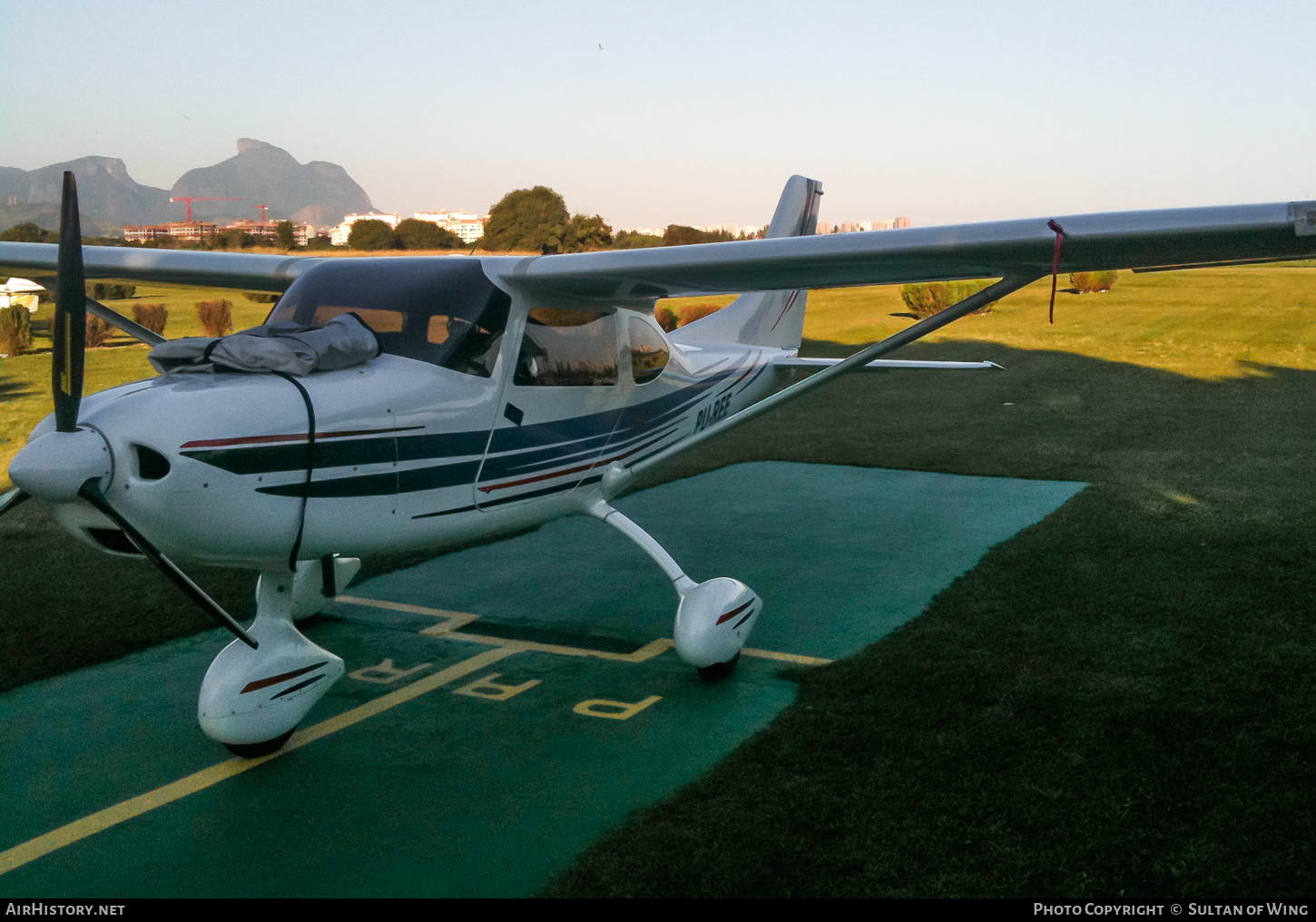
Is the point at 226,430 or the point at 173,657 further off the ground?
the point at 226,430

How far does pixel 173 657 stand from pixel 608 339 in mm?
3045

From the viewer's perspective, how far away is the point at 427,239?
3166 cm

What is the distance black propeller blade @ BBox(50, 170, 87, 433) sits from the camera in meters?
3.50

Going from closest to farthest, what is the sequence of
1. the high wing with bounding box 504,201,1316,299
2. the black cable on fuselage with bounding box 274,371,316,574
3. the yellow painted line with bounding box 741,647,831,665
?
the black cable on fuselage with bounding box 274,371,316,574 → the high wing with bounding box 504,201,1316,299 → the yellow painted line with bounding box 741,647,831,665

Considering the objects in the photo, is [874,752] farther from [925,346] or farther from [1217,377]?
[925,346]

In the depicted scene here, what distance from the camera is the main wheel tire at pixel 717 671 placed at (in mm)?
5293

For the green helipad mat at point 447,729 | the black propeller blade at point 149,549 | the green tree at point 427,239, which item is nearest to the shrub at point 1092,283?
the green tree at point 427,239

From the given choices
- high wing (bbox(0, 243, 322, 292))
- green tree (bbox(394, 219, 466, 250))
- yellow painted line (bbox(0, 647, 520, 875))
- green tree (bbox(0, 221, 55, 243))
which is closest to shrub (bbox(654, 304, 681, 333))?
green tree (bbox(394, 219, 466, 250))

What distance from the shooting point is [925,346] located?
2370 cm

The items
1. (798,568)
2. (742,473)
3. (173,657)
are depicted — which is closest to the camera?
(173,657)

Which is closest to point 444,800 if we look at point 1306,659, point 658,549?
point 658,549

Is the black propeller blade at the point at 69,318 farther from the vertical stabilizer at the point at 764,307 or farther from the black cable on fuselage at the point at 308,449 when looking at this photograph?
the vertical stabilizer at the point at 764,307

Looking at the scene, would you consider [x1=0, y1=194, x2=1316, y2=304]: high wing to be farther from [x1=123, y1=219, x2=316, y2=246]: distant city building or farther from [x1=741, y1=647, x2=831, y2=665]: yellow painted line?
[x1=123, y1=219, x2=316, y2=246]: distant city building

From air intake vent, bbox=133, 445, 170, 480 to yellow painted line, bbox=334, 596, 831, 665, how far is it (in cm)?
257
